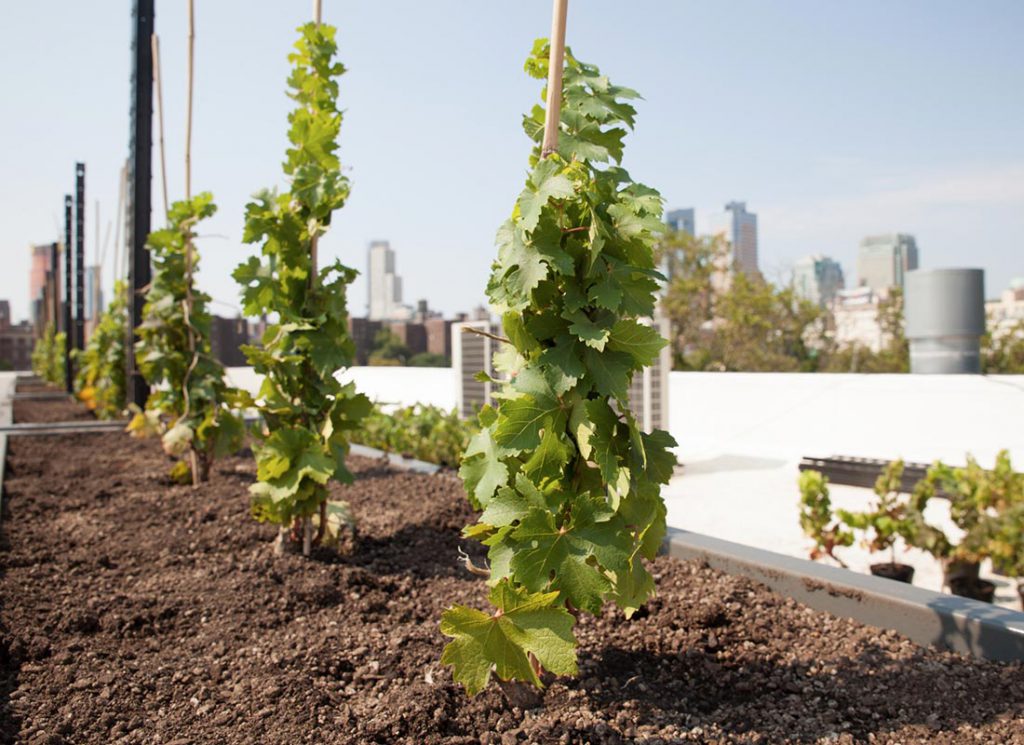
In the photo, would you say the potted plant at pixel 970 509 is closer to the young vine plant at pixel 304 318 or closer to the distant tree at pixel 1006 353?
the young vine plant at pixel 304 318

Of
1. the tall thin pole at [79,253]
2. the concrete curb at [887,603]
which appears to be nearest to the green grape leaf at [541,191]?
the concrete curb at [887,603]

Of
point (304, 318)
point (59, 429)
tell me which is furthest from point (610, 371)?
point (59, 429)

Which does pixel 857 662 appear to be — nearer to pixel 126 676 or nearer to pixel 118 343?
pixel 126 676

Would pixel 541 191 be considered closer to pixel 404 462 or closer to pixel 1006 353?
pixel 404 462

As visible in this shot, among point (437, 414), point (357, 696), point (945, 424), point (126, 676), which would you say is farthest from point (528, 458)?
point (945, 424)

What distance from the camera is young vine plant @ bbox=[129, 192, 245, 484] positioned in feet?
17.3

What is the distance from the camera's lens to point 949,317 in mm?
9789

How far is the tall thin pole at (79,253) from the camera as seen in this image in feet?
54.6

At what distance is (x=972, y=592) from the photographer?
377cm

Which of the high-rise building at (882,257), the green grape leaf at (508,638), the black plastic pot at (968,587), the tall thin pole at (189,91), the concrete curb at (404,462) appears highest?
the high-rise building at (882,257)

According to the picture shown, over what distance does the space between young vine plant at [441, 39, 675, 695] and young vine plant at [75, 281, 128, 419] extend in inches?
392

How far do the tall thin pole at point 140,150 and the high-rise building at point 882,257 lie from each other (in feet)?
234

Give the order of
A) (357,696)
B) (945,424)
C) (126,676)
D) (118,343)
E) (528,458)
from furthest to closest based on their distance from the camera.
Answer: (118,343), (945,424), (126,676), (357,696), (528,458)

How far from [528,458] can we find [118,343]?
33.7ft
